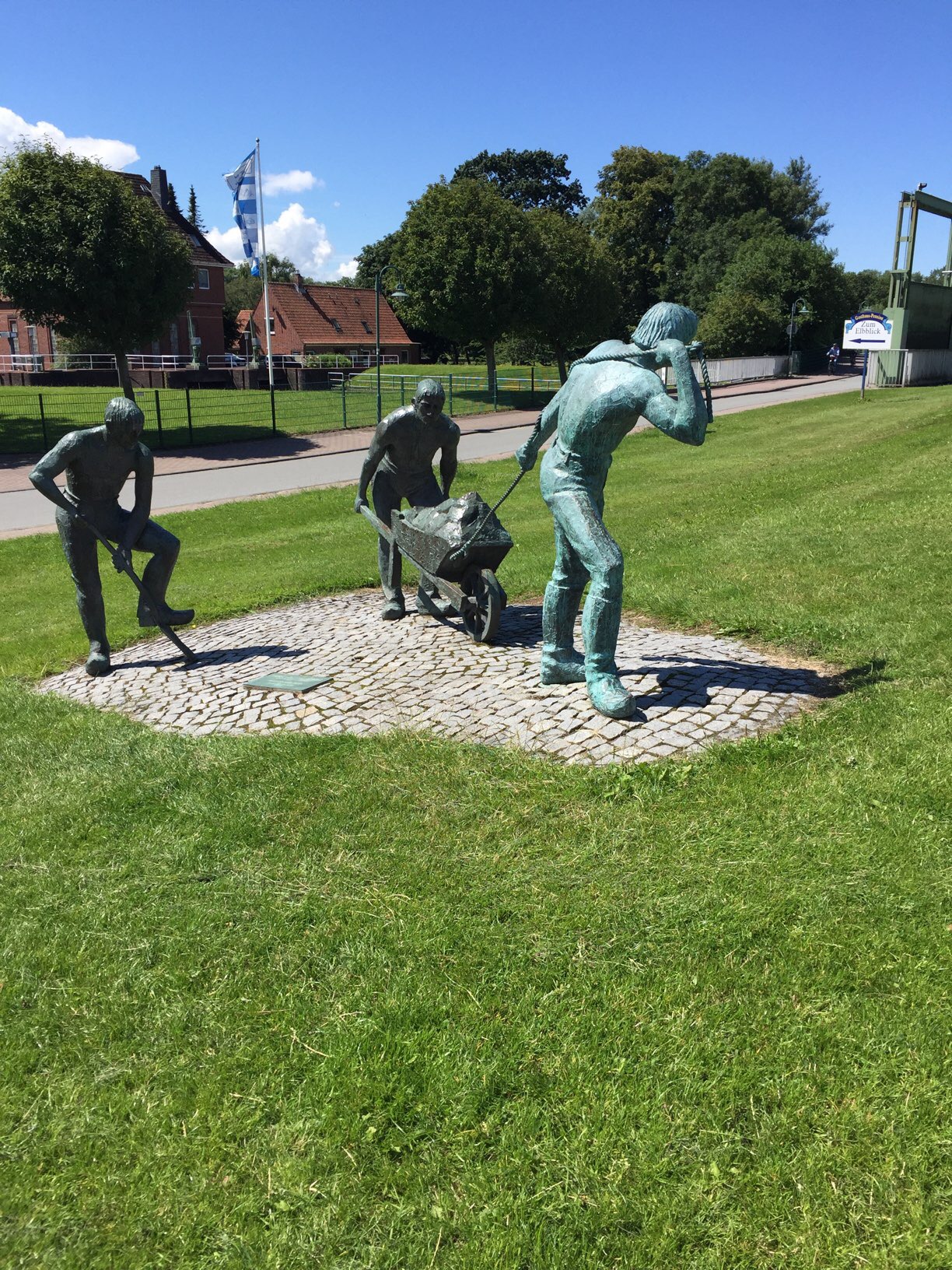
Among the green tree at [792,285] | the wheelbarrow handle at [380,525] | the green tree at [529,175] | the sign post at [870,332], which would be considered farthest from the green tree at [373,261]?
the wheelbarrow handle at [380,525]

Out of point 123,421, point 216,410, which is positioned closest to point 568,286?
point 216,410

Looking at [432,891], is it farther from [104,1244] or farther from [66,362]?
[66,362]

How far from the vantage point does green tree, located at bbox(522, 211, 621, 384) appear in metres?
33.9

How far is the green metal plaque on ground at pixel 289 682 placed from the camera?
21.2ft

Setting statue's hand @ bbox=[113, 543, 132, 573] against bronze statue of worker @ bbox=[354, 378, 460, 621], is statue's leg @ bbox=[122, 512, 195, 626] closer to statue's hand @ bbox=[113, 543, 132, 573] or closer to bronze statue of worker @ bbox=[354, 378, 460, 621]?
A: statue's hand @ bbox=[113, 543, 132, 573]

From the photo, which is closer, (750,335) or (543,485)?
(543,485)

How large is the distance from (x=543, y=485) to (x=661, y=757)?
1761mm

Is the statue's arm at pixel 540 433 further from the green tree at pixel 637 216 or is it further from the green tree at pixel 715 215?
the green tree at pixel 637 216

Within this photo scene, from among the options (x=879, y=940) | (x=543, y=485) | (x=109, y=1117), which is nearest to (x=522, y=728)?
(x=543, y=485)

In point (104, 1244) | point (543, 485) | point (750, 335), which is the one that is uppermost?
point (750, 335)

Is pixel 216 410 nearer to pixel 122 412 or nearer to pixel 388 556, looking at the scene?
pixel 388 556

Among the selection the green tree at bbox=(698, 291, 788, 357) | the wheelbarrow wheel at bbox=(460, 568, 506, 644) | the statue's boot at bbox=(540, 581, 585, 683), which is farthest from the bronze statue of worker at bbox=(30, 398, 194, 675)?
the green tree at bbox=(698, 291, 788, 357)

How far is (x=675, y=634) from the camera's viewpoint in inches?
297

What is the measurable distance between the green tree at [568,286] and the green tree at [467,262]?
723mm
